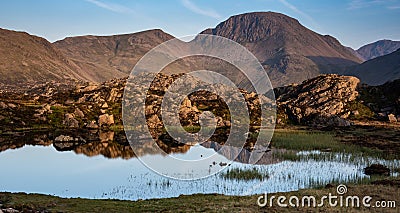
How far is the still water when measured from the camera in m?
43.1

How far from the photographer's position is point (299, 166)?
5953 centimetres

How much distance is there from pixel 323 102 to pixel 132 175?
462ft

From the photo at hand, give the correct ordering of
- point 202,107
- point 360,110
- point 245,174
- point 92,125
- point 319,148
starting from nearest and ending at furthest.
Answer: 1. point 245,174
2. point 319,148
3. point 92,125
4. point 360,110
5. point 202,107

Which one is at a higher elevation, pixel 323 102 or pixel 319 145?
pixel 323 102

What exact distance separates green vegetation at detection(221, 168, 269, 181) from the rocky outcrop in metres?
94.4

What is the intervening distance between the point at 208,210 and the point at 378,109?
158 meters

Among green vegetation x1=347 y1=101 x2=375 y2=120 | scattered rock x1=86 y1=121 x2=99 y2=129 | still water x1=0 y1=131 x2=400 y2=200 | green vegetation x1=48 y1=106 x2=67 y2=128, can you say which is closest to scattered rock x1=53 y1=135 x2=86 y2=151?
still water x1=0 y1=131 x2=400 y2=200

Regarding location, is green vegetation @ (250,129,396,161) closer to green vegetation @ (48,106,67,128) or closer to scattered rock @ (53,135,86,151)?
scattered rock @ (53,135,86,151)

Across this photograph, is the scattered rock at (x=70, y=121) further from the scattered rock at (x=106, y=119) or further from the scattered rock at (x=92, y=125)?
the scattered rock at (x=106, y=119)

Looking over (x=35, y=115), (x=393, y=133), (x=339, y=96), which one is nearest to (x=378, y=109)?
(x=339, y=96)

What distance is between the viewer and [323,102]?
576ft

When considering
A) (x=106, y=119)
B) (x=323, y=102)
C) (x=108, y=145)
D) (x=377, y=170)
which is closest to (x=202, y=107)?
(x=106, y=119)

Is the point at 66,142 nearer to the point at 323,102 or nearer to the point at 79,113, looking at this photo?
the point at 79,113

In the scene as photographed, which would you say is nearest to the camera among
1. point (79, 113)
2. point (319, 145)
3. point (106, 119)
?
point (319, 145)
